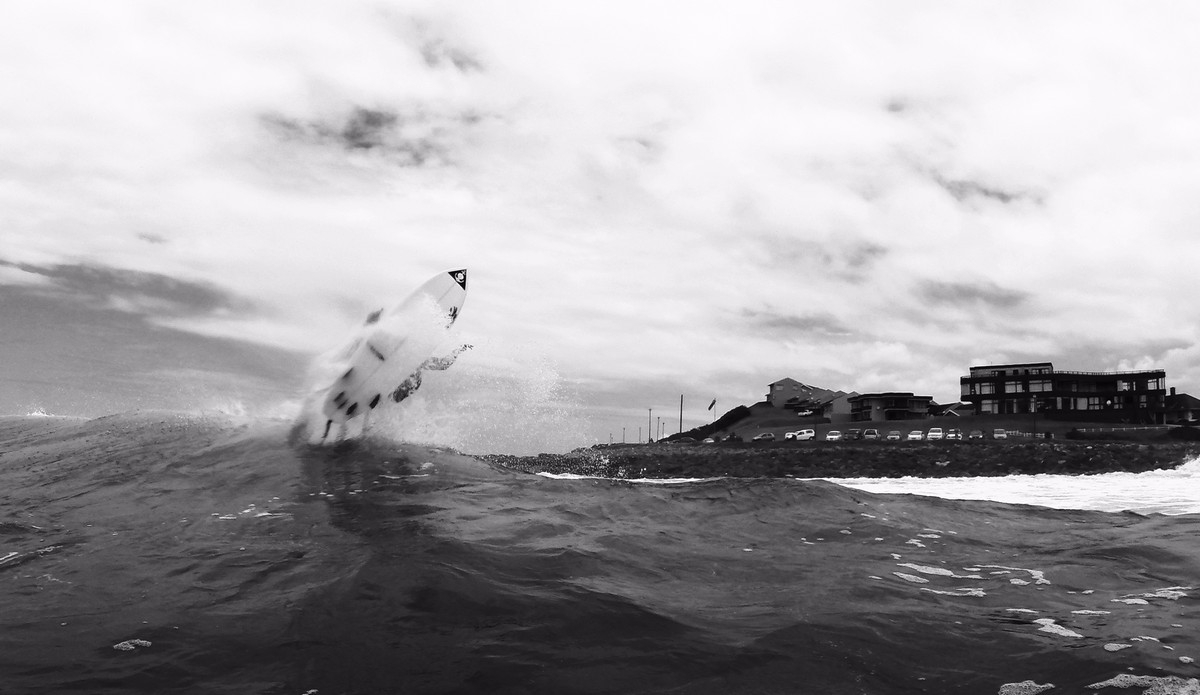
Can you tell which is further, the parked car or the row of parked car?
the parked car

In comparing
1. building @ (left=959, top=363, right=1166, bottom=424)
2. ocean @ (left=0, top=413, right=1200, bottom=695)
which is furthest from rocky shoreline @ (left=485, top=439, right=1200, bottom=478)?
building @ (left=959, top=363, right=1166, bottom=424)

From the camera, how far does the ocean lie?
5242mm

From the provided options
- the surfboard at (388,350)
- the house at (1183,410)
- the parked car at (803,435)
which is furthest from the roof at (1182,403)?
the surfboard at (388,350)

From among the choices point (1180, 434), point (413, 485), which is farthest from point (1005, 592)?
point (1180, 434)

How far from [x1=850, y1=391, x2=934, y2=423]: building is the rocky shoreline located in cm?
4371

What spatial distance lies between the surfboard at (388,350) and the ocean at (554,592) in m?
7.72

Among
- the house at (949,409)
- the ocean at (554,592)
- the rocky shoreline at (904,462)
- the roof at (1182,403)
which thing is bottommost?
the rocky shoreline at (904,462)

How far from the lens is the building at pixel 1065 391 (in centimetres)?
9281

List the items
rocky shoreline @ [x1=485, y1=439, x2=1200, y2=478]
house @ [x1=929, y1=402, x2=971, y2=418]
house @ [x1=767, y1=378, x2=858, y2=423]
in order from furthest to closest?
house @ [x1=767, y1=378, x2=858, y2=423], house @ [x1=929, y1=402, x2=971, y2=418], rocky shoreline @ [x1=485, y1=439, x2=1200, y2=478]

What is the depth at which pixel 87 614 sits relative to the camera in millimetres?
6281

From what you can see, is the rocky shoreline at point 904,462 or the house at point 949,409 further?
the house at point 949,409

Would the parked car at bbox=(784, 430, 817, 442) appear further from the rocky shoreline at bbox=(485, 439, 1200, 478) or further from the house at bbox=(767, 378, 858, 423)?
the house at bbox=(767, 378, 858, 423)

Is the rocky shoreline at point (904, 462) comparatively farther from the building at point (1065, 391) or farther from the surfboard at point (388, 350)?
the building at point (1065, 391)

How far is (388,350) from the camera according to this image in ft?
70.8
